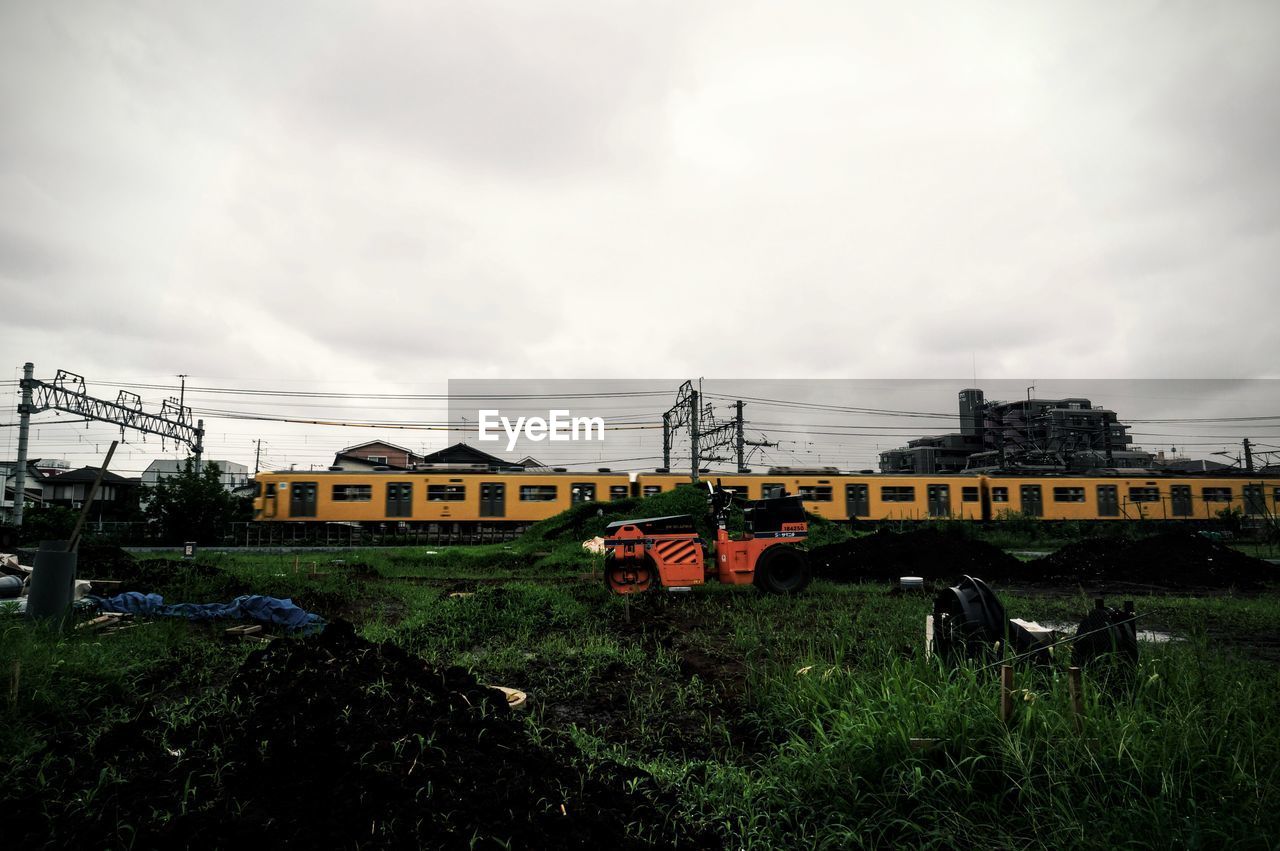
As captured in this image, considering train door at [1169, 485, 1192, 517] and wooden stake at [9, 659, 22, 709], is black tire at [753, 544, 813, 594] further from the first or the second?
train door at [1169, 485, 1192, 517]

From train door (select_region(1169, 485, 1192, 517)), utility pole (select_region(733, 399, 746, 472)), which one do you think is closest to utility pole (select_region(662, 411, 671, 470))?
utility pole (select_region(733, 399, 746, 472))

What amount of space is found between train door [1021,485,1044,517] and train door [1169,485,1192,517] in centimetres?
519

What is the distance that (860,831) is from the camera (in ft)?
9.42

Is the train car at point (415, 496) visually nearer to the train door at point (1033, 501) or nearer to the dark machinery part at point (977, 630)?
the train door at point (1033, 501)

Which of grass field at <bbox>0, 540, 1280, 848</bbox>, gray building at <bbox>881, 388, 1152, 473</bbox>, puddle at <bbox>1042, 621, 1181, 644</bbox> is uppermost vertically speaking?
gray building at <bbox>881, 388, 1152, 473</bbox>

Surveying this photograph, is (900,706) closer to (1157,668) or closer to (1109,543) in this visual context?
(1157,668)

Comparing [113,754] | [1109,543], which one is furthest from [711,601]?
[1109,543]

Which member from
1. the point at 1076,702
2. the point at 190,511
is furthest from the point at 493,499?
the point at 1076,702

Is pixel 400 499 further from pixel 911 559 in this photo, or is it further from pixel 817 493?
pixel 911 559

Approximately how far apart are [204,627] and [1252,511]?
34.4 m

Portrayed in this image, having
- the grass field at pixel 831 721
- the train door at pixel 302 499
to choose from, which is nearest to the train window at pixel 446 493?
the train door at pixel 302 499

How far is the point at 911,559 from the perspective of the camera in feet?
47.8

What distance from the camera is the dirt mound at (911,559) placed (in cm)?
1420

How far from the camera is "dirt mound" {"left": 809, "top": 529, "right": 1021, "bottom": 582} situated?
14195 millimetres
